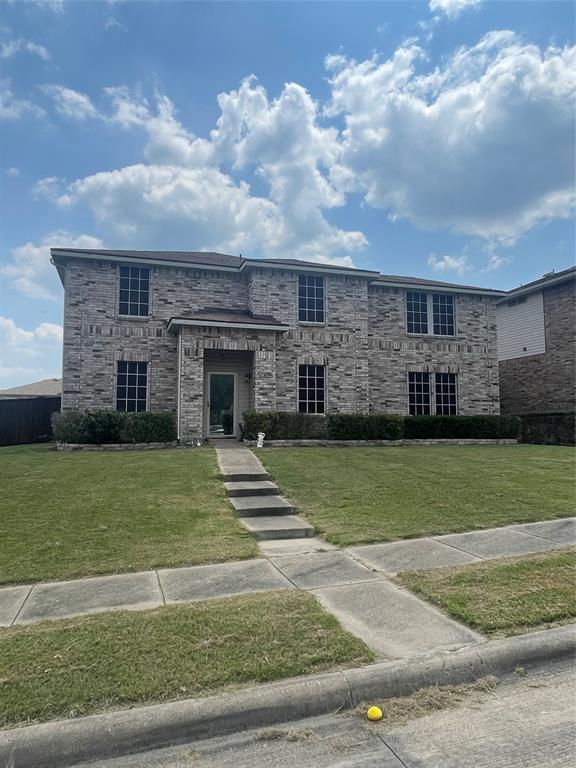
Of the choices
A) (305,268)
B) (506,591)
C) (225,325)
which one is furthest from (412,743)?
(305,268)

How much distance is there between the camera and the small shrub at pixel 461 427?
58.1ft

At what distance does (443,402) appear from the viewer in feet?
65.5

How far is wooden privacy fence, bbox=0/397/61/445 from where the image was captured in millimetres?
16891

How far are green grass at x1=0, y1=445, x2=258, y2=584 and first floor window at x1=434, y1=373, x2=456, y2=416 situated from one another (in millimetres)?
12057

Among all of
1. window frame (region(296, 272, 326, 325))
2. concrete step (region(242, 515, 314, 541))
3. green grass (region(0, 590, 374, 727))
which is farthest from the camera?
window frame (region(296, 272, 326, 325))

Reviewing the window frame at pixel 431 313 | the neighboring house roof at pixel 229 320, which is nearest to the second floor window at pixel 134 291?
the neighboring house roof at pixel 229 320

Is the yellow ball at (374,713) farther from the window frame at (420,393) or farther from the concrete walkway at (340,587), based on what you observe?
the window frame at (420,393)

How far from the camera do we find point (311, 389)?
698 inches

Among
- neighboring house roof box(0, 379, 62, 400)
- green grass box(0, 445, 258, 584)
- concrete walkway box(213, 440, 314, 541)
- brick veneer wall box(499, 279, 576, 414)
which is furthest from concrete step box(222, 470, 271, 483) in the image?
neighboring house roof box(0, 379, 62, 400)

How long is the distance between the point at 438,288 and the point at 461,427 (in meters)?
5.83

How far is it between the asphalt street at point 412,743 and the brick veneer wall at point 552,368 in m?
19.7

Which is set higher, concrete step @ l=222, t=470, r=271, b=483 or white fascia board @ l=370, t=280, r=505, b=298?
white fascia board @ l=370, t=280, r=505, b=298

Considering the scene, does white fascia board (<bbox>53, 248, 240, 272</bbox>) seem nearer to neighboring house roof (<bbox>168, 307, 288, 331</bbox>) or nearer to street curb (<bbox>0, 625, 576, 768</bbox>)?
neighboring house roof (<bbox>168, 307, 288, 331</bbox>)

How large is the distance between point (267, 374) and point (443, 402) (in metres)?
8.23
